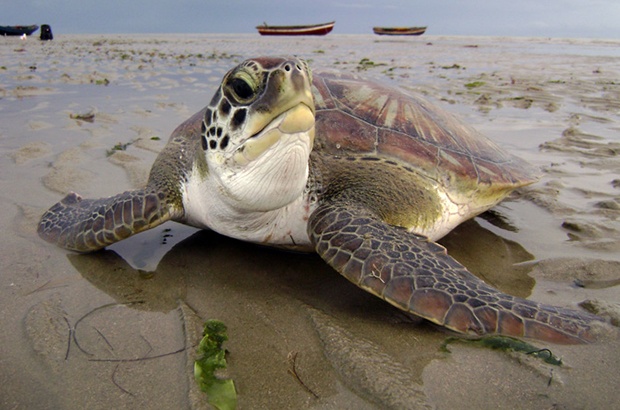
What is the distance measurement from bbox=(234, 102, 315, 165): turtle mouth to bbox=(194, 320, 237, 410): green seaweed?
0.69 m

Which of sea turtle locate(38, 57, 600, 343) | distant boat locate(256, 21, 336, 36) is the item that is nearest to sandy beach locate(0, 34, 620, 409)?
sea turtle locate(38, 57, 600, 343)

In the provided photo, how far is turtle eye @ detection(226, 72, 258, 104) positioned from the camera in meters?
1.63

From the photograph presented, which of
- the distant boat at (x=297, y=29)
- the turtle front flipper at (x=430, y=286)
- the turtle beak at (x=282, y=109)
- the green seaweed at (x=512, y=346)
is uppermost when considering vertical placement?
the distant boat at (x=297, y=29)

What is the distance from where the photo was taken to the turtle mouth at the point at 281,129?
1.60 metres

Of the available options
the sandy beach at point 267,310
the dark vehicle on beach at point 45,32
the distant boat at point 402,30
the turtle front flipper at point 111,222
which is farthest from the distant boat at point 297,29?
the turtle front flipper at point 111,222

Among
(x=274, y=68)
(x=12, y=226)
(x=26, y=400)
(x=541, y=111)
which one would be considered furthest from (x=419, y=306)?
(x=541, y=111)

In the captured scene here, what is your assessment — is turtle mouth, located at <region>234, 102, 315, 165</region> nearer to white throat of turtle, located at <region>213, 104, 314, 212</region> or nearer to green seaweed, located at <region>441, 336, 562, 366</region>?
white throat of turtle, located at <region>213, 104, 314, 212</region>

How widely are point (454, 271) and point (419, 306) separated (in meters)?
0.33

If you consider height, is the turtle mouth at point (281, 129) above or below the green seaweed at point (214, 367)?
above

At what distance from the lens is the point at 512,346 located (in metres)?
1.57

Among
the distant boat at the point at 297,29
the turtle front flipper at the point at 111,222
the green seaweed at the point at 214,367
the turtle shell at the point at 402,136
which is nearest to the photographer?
the green seaweed at the point at 214,367

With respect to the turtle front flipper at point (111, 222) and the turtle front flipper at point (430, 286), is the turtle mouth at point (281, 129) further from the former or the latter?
the turtle front flipper at point (111, 222)

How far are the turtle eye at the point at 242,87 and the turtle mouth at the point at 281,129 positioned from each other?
0.46 feet

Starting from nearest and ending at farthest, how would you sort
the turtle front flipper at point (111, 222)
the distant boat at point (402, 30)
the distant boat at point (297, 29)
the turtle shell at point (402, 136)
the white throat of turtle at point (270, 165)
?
the white throat of turtle at point (270, 165) < the turtle front flipper at point (111, 222) < the turtle shell at point (402, 136) < the distant boat at point (297, 29) < the distant boat at point (402, 30)
